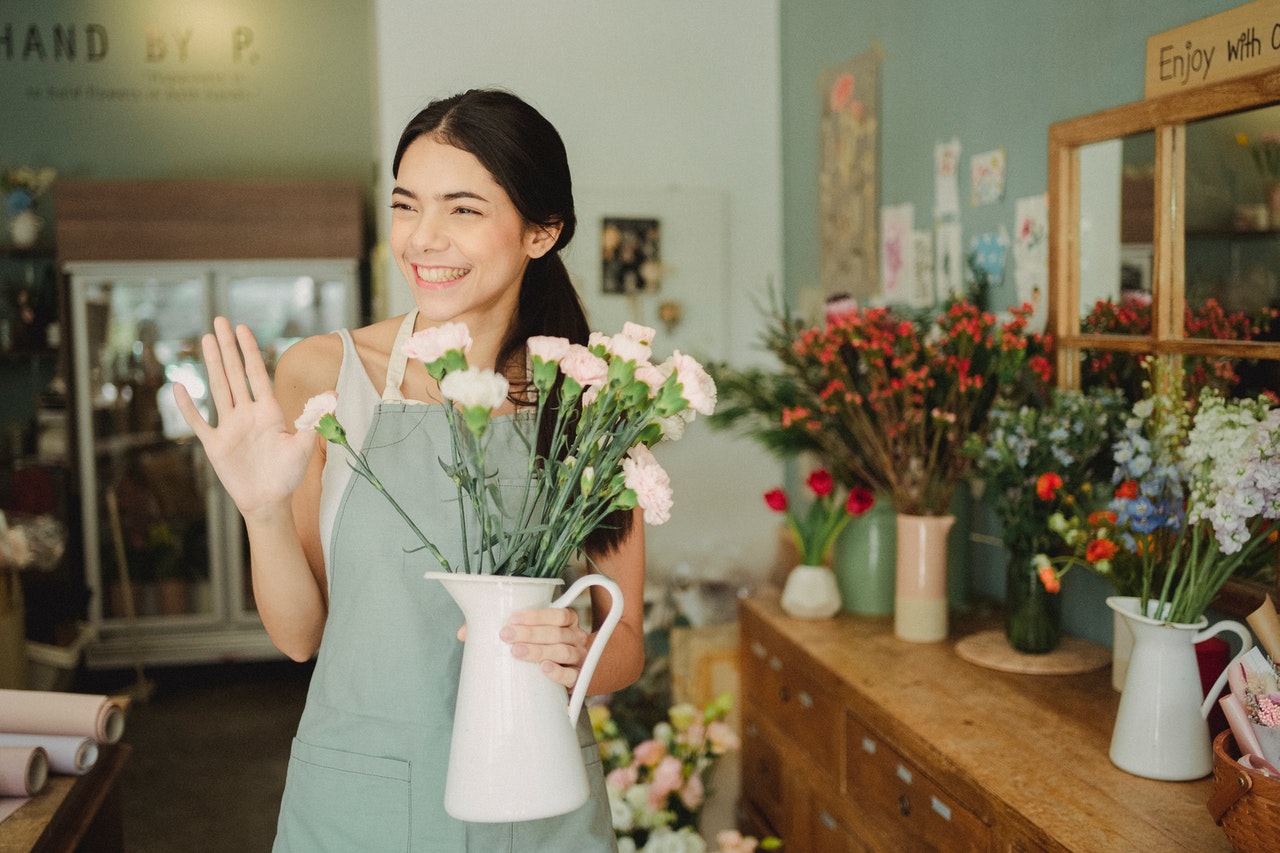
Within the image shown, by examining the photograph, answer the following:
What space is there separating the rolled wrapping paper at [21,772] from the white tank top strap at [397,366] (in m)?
0.76

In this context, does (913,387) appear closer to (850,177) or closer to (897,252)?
(897,252)

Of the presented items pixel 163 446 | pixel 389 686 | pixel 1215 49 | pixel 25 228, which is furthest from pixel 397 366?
pixel 25 228

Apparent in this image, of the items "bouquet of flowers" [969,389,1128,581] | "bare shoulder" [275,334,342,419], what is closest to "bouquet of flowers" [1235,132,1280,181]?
"bouquet of flowers" [969,389,1128,581]

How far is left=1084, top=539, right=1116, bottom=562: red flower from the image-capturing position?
166 centimetres

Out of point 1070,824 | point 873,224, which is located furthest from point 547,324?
point 873,224

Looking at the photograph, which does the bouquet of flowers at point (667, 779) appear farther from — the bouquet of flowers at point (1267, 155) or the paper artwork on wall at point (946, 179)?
the bouquet of flowers at point (1267, 155)

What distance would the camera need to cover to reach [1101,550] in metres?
1.66

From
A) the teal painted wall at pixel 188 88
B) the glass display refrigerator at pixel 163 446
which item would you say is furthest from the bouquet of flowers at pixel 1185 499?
the teal painted wall at pixel 188 88

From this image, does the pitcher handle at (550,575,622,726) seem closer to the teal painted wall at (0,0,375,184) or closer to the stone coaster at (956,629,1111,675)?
the stone coaster at (956,629,1111,675)

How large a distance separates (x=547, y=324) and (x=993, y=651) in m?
1.16

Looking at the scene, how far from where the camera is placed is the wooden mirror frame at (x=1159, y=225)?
1.68 m

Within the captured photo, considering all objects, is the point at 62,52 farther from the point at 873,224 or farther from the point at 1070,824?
the point at 1070,824

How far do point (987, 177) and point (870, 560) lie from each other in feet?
2.93

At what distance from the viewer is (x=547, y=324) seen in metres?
1.40
